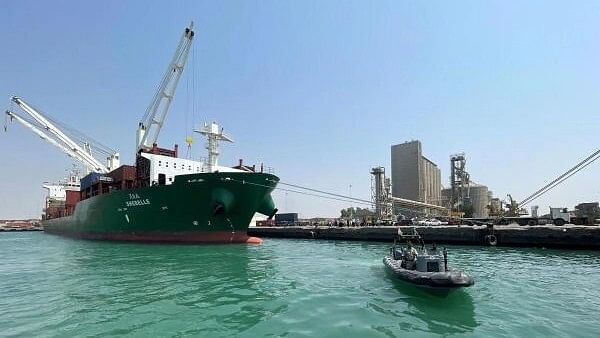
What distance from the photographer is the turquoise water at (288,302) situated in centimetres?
1039

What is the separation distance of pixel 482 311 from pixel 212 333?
8.19 metres

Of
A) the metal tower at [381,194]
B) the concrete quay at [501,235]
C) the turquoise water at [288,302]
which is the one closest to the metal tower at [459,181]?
the metal tower at [381,194]

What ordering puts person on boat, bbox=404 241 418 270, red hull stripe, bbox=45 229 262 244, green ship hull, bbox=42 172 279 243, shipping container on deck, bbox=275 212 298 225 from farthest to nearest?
shipping container on deck, bbox=275 212 298 225
red hull stripe, bbox=45 229 262 244
green ship hull, bbox=42 172 279 243
person on boat, bbox=404 241 418 270

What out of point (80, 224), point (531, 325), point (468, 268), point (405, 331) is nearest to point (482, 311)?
point (531, 325)

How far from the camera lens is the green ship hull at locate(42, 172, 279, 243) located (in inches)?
1312

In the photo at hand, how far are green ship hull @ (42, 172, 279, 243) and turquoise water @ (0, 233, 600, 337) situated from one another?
1111 cm

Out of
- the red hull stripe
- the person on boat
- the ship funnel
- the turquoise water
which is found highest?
the ship funnel

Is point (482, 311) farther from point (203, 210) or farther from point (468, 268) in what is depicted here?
point (203, 210)

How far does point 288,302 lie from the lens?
1334 cm

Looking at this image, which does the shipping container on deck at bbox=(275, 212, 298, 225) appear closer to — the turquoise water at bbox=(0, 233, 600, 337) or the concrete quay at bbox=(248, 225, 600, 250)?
the concrete quay at bbox=(248, 225, 600, 250)

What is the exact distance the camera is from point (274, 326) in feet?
34.8

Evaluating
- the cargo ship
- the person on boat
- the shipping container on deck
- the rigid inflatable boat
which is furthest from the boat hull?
the shipping container on deck

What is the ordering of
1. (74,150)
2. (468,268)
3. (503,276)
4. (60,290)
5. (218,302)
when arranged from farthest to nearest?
(74,150), (468,268), (503,276), (60,290), (218,302)

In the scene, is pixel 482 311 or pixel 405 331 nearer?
pixel 405 331
